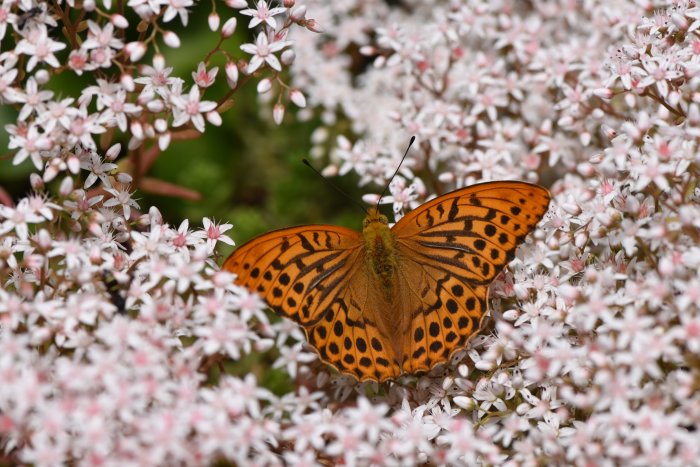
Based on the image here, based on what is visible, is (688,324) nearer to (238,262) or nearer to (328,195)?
(238,262)

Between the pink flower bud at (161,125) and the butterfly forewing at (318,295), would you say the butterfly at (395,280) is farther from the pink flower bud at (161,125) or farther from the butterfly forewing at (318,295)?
the pink flower bud at (161,125)

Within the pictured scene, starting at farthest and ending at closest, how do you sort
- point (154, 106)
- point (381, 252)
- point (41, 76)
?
point (381, 252) → point (154, 106) → point (41, 76)

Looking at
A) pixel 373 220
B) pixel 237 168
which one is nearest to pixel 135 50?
pixel 373 220

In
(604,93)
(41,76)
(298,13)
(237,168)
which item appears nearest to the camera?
(41,76)

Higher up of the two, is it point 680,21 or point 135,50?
point 680,21

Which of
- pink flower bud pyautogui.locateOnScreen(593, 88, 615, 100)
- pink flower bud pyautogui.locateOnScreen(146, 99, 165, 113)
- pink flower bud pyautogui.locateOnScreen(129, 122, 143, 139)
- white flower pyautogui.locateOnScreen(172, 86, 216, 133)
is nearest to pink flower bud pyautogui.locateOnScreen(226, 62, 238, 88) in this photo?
white flower pyautogui.locateOnScreen(172, 86, 216, 133)

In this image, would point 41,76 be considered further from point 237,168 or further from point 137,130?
point 237,168
